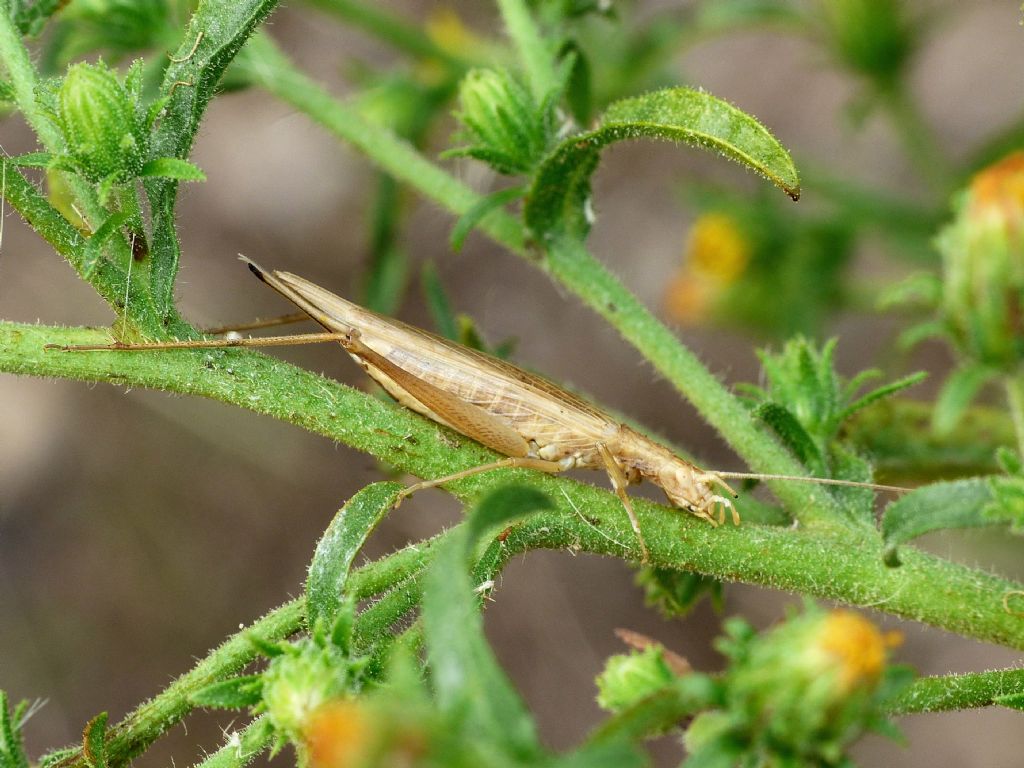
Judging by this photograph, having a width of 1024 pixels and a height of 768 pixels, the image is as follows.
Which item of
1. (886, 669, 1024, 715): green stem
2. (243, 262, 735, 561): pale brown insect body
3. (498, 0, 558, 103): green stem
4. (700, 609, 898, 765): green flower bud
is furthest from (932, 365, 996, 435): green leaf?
(498, 0, 558, 103): green stem

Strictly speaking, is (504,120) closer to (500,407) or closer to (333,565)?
(500,407)

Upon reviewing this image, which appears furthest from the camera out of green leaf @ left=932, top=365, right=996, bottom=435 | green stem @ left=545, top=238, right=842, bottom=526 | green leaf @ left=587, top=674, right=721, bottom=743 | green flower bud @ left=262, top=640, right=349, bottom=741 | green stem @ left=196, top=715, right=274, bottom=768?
green leaf @ left=932, top=365, right=996, bottom=435

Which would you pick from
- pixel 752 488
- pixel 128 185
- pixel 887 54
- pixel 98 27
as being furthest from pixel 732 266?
pixel 128 185

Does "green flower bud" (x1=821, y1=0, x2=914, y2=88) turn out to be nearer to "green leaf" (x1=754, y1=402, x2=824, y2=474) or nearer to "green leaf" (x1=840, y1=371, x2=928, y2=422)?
"green leaf" (x1=840, y1=371, x2=928, y2=422)

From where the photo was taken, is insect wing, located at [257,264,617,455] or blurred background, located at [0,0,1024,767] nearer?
insect wing, located at [257,264,617,455]

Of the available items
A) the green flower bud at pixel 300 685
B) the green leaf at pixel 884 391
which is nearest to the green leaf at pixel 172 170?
the green flower bud at pixel 300 685
